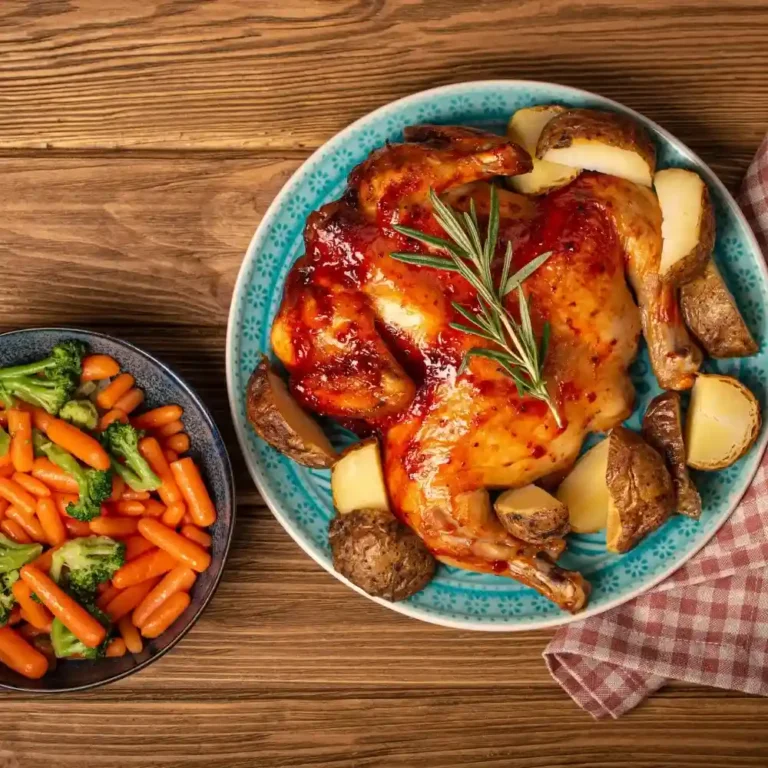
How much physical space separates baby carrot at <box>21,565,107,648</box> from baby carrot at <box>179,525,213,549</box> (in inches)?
11.7

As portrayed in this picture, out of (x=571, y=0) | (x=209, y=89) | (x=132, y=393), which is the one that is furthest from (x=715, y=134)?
(x=132, y=393)

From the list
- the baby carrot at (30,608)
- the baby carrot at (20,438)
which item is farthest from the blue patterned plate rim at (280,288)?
the baby carrot at (30,608)

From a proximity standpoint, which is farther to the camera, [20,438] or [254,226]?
[254,226]

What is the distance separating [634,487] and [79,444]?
1313 mm

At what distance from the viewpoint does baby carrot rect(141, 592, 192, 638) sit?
220cm

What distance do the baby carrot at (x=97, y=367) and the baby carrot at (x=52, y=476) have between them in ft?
0.75

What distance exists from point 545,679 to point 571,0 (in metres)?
1.85

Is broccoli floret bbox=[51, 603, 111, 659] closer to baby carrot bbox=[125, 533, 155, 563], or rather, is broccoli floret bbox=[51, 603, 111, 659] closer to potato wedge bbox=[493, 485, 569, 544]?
baby carrot bbox=[125, 533, 155, 563]

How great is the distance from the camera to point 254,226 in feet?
7.75

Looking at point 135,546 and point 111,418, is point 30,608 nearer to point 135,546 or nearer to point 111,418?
point 135,546

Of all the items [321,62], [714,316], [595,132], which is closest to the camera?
[595,132]

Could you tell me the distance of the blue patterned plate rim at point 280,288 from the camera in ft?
7.00

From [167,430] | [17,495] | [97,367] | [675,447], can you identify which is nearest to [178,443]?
[167,430]

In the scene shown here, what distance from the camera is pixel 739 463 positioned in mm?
2188
